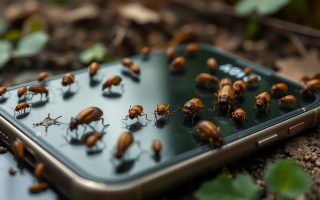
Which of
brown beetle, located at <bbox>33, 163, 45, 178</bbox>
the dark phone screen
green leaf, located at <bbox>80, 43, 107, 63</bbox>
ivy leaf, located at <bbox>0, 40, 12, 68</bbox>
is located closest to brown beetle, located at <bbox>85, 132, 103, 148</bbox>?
the dark phone screen

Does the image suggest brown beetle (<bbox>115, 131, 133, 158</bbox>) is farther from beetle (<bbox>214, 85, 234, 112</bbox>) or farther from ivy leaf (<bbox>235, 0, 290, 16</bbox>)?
ivy leaf (<bbox>235, 0, 290, 16</bbox>)

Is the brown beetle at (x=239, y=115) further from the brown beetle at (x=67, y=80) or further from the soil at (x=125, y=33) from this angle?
the soil at (x=125, y=33)

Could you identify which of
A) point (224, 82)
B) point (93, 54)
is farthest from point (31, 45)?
point (224, 82)

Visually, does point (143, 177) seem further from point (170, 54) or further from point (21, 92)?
point (170, 54)

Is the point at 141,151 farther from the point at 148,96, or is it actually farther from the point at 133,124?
the point at 148,96

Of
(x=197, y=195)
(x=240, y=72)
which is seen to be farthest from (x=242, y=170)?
(x=240, y=72)

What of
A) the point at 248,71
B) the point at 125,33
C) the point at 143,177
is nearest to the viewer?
the point at 143,177

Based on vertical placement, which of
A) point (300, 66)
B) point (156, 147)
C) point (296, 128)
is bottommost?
point (300, 66)

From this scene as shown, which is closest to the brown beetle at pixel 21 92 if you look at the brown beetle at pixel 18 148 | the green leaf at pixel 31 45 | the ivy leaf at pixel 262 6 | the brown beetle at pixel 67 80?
the brown beetle at pixel 67 80
